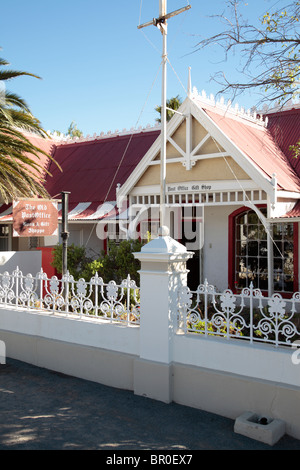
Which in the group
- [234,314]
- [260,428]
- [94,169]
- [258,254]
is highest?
[94,169]

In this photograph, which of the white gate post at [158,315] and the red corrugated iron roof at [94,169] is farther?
the red corrugated iron roof at [94,169]

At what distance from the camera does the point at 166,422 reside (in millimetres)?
4789

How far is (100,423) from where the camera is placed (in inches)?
186

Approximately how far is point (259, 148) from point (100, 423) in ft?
24.1

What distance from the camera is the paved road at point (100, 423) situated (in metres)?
4.29

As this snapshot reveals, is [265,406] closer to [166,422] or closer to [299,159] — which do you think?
[166,422]

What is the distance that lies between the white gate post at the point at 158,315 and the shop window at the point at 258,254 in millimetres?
5055

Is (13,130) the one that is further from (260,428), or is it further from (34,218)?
(260,428)

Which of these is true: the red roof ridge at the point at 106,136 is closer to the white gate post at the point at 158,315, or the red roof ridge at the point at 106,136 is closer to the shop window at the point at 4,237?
the shop window at the point at 4,237

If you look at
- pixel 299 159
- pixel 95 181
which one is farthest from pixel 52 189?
pixel 299 159

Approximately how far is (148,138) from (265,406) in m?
11.4

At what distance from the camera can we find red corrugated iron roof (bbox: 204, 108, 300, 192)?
9.34m

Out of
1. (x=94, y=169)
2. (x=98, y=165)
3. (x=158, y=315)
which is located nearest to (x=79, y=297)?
(x=158, y=315)

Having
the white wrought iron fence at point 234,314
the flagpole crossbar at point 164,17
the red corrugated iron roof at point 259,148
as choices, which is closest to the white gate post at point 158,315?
the white wrought iron fence at point 234,314
